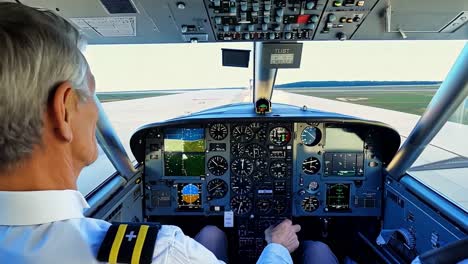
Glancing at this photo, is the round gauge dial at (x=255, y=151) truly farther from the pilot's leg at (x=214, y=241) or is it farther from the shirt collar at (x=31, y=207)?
the shirt collar at (x=31, y=207)

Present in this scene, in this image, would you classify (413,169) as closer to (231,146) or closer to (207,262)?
(231,146)

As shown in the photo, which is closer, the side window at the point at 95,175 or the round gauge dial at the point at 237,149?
the side window at the point at 95,175

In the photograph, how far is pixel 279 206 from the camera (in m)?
3.98

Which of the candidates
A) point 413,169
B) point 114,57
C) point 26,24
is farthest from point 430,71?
point 26,24

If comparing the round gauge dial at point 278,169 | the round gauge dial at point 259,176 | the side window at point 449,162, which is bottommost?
the round gauge dial at point 259,176

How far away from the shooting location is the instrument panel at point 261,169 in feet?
12.5

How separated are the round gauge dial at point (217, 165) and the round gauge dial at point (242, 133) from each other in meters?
0.28

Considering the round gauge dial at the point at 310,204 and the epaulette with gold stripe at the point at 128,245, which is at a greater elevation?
the epaulette with gold stripe at the point at 128,245

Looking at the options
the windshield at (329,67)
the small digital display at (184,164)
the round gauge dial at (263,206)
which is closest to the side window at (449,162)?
the windshield at (329,67)

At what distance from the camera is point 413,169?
129 inches

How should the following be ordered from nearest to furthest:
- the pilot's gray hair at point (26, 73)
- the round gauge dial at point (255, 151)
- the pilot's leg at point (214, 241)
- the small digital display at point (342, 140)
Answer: the pilot's gray hair at point (26, 73), the pilot's leg at point (214, 241), the small digital display at point (342, 140), the round gauge dial at point (255, 151)

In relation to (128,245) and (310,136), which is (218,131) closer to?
(310,136)

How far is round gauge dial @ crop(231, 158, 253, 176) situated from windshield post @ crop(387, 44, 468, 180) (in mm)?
1358

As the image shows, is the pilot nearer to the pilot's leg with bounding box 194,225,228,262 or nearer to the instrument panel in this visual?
the pilot's leg with bounding box 194,225,228,262
